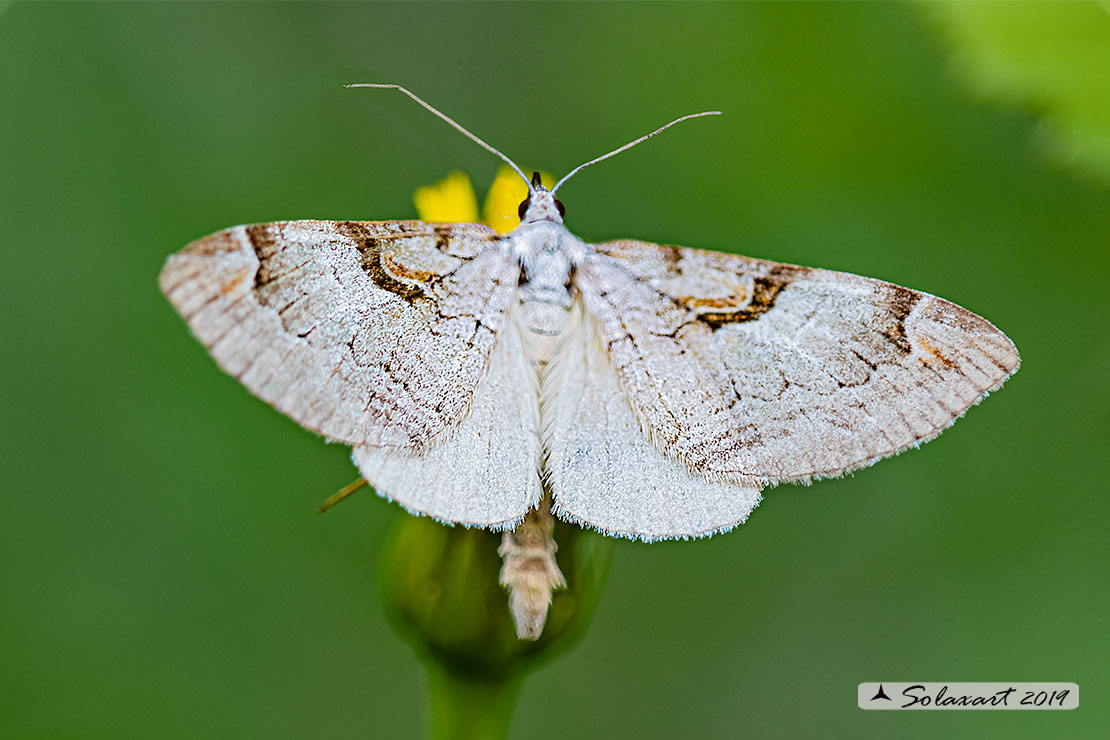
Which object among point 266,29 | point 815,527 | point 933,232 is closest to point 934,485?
point 815,527

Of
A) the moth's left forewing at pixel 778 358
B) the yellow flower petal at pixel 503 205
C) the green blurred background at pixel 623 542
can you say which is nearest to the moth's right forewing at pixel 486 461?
the moth's left forewing at pixel 778 358

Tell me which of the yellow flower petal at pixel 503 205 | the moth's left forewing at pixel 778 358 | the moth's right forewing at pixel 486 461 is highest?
the yellow flower petal at pixel 503 205

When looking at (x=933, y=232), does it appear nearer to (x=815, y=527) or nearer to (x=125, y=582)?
(x=815, y=527)

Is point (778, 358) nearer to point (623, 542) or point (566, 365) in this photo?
point (566, 365)

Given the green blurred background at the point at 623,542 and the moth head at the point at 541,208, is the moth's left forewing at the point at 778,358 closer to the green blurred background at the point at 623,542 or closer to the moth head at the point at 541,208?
the moth head at the point at 541,208

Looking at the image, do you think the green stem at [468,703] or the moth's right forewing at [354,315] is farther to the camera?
the green stem at [468,703]

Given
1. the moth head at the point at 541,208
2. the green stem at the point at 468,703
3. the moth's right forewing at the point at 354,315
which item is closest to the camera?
the moth's right forewing at the point at 354,315

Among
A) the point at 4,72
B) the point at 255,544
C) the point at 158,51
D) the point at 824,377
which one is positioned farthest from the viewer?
the point at 158,51
